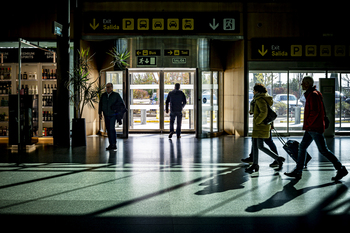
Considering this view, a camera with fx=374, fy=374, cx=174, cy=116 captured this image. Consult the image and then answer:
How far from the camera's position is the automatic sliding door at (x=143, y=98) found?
13.8 meters

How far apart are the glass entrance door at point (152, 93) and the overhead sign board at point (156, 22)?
1.72m

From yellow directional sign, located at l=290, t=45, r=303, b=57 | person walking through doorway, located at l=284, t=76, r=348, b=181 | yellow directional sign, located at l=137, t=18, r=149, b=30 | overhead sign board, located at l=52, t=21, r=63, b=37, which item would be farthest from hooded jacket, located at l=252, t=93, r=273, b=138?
yellow directional sign, located at l=290, t=45, r=303, b=57

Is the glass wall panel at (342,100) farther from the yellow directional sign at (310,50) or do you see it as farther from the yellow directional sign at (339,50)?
the yellow directional sign at (310,50)

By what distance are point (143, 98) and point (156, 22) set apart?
2872 millimetres

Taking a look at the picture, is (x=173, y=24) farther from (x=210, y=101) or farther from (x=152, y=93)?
(x=210, y=101)

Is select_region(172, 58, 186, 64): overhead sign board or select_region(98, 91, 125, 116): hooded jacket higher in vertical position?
select_region(172, 58, 186, 64): overhead sign board

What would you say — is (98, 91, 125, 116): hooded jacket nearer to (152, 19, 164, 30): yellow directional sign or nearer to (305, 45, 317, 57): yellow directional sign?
(152, 19, 164, 30): yellow directional sign

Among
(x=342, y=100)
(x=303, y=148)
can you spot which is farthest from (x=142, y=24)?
(x=303, y=148)

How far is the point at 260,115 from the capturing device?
6.36 m

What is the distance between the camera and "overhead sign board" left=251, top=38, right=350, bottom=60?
12828 millimetres

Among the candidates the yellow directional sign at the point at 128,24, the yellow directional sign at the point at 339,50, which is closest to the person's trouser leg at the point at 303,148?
the yellow directional sign at the point at 128,24

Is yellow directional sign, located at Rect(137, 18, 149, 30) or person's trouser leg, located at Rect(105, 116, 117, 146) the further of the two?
yellow directional sign, located at Rect(137, 18, 149, 30)
